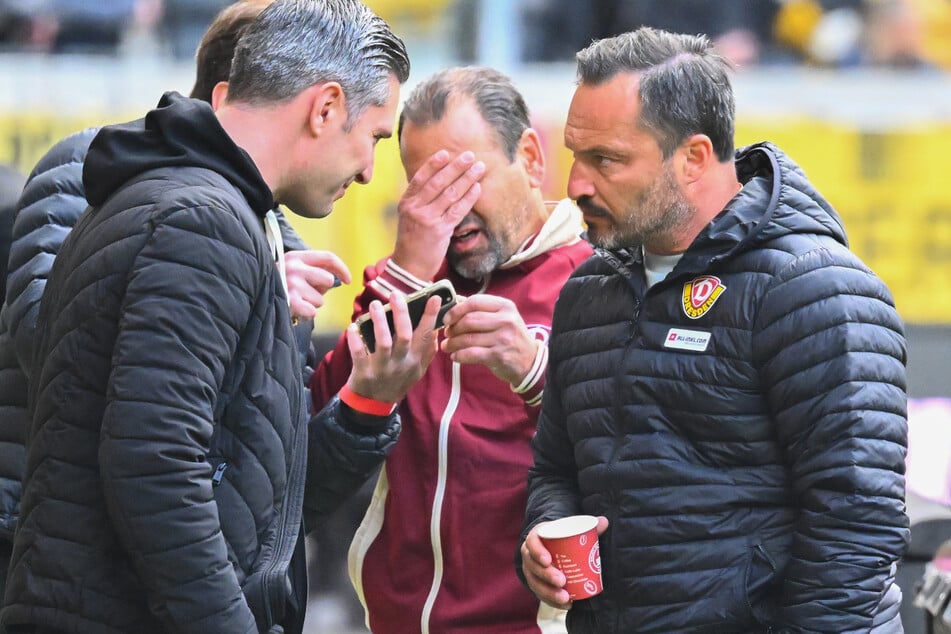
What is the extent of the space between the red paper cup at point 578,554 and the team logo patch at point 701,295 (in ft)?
1.45

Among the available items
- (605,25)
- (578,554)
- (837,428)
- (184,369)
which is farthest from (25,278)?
(605,25)

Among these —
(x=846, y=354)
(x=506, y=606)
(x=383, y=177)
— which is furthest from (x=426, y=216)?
(x=383, y=177)

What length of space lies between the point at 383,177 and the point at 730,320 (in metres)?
3.81

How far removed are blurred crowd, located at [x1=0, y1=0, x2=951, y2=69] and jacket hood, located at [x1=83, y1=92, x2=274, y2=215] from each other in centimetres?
482

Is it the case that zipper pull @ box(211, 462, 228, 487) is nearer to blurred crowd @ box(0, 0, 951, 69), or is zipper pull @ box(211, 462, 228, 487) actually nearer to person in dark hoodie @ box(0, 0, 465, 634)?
person in dark hoodie @ box(0, 0, 465, 634)

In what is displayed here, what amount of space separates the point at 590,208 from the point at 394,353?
23.4 inches

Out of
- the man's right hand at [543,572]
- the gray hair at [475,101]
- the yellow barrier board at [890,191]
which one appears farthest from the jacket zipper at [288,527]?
the yellow barrier board at [890,191]

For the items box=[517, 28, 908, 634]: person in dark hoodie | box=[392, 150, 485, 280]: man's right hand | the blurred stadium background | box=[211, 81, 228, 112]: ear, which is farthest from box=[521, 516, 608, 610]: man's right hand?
the blurred stadium background

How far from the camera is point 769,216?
8.71 feet

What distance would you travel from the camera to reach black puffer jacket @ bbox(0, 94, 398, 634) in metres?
2.19

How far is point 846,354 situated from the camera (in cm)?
248

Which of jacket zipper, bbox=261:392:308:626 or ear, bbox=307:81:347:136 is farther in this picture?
ear, bbox=307:81:347:136

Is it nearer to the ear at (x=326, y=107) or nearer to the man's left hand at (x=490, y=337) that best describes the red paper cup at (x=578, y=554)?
the man's left hand at (x=490, y=337)

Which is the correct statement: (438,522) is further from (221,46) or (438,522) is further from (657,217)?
(221,46)
